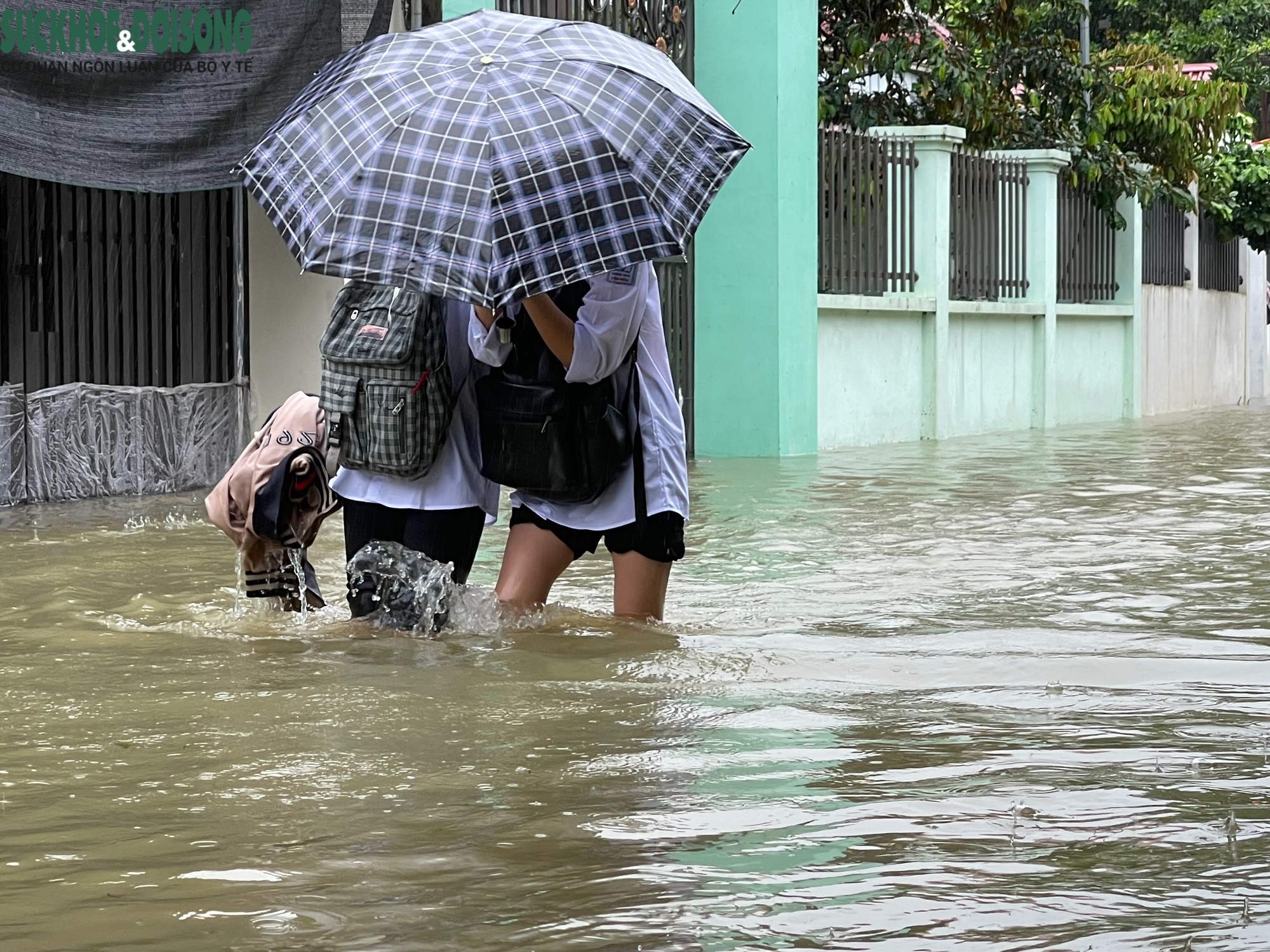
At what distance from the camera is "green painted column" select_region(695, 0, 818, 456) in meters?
14.4

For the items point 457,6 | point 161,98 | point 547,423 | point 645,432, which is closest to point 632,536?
point 645,432

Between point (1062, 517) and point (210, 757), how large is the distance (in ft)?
20.7

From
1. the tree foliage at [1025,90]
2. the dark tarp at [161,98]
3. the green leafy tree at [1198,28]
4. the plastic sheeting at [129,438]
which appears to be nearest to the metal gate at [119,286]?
the plastic sheeting at [129,438]

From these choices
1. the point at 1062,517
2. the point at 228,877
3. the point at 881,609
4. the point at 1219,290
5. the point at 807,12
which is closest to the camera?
the point at 228,877

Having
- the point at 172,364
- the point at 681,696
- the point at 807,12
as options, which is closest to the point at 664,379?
the point at 681,696

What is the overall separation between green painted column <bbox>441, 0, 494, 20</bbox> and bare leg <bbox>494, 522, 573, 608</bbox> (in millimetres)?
6873

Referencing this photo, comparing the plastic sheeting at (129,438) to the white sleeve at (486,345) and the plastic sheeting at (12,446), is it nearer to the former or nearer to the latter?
the plastic sheeting at (12,446)

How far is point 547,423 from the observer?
5027 mm

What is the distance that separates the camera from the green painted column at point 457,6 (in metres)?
11.7

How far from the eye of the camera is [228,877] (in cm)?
326

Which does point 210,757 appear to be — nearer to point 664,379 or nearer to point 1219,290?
point 664,379

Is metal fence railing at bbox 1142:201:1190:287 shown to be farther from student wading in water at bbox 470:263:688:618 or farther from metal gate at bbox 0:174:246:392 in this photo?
student wading in water at bbox 470:263:688:618

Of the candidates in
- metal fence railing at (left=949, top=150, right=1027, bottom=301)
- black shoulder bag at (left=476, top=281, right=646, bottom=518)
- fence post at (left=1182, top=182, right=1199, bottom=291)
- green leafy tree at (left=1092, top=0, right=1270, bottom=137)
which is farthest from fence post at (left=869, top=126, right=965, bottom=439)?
green leafy tree at (left=1092, top=0, right=1270, bottom=137)

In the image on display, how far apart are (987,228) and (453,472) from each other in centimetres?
1384
